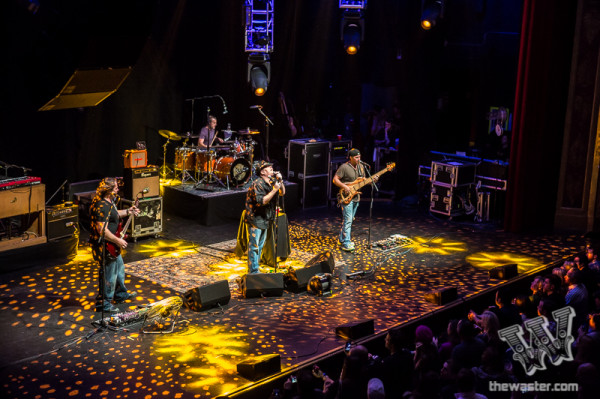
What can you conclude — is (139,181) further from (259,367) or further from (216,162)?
(259,367)

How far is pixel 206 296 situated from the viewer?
28.0 ft

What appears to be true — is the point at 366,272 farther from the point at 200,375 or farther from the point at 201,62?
the point at 201,62

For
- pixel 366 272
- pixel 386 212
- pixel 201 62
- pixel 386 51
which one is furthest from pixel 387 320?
pixel 386 51

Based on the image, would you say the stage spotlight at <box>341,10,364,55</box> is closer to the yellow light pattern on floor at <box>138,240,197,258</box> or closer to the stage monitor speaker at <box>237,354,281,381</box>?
the yellow light pattern on floor at <box>138,240,197,258</box>

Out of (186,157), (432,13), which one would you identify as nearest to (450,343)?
(186,157)

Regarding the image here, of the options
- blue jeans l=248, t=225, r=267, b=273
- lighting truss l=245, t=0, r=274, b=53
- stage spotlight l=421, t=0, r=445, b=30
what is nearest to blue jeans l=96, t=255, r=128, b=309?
blue jeans l=248, t=225, r=267, b=273

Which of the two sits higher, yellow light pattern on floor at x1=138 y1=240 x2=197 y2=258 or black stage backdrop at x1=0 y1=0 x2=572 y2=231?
black stage backdrop at x1=0 y1=0 x2=572 y2=231

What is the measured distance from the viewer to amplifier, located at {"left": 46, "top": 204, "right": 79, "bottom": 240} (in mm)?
10336

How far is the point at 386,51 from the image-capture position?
1762cm

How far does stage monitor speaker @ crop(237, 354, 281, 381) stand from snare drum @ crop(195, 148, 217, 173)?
7.10m

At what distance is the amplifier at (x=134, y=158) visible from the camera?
11.8 meters

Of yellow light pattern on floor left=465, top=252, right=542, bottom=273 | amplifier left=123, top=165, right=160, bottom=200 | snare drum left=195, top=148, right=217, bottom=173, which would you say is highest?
snare drum left=195, top=148, right=217, bottom=173

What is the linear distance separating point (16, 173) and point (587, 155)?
402 inches

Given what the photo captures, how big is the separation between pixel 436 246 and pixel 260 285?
401cm
